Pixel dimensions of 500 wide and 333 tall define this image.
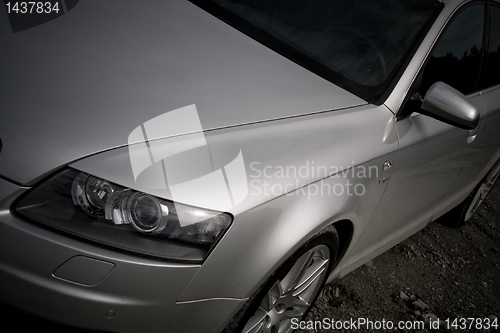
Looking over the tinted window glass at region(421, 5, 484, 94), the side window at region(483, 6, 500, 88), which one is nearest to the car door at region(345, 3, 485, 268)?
the tinted window glass at region(421, 5, 484, 94)

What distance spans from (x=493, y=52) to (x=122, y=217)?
7.73 feet

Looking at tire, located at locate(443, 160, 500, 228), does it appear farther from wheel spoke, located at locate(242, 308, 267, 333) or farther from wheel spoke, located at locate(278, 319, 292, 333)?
wheel spoke, located at locate(242, 308, 267, 333)

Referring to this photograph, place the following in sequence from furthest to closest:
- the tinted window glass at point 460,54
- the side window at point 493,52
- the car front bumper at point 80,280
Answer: the side window at point 493,52, the tinted window glass at point 460,54, the car front bumper at point 80,280

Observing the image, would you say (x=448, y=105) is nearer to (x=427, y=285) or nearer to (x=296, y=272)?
(x=296, y=272)

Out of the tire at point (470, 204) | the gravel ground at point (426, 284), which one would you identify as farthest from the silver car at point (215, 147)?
the tire at point (470, 204)

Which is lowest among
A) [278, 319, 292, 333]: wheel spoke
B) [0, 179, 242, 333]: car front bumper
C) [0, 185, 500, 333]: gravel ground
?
[0, 185, 500, 333]: gravel ground

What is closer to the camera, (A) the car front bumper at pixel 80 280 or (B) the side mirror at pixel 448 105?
(A) the car front bumper at pixel 80 280

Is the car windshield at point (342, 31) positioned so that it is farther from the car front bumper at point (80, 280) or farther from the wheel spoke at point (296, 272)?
the car front bumper at point (80, 280)

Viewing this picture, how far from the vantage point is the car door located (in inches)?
73.7

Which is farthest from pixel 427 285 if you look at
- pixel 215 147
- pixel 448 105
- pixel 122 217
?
pixel 122 217

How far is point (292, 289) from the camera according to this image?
171 centimetres

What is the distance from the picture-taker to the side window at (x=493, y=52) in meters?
2.39

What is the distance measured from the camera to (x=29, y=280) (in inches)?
43.7

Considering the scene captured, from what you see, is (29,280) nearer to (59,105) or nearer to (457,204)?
(59,105)
